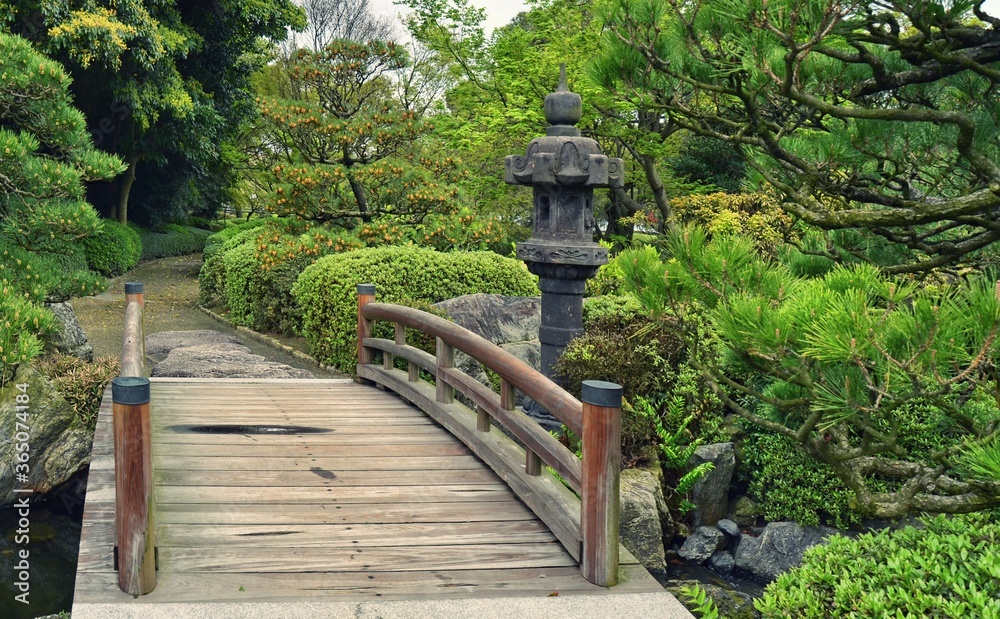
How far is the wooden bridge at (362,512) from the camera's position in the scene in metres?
3.60

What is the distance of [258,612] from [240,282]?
36.7ft

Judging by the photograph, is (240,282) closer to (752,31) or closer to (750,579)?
(750,579)

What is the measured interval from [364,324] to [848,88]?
5.51 m

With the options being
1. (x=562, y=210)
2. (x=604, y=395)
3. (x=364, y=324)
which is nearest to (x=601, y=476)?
(x=604, y=395)

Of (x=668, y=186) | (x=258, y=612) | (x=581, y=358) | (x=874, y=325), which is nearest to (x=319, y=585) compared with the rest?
(x=258, y=612)

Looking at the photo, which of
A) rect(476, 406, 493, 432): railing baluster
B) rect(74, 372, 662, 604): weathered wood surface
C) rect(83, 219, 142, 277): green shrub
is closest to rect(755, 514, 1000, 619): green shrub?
rect(74, 372, 662, 604): weathered wood surface

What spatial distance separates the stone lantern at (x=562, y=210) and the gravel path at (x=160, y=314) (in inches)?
147

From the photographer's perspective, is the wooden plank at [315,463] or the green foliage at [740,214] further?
the green foliage at [740,214]

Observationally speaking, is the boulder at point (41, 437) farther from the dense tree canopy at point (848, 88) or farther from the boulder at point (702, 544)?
the dense tree canopy at point (848, 88)

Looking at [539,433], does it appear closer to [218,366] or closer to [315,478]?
[315,478]

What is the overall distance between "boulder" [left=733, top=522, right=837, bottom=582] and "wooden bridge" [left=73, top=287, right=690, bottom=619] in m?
2.54

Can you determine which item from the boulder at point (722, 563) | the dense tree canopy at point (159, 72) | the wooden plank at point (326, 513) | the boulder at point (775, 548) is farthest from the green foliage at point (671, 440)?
the dense tree canopy at point (159, 72)

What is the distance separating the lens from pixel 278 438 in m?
6.12

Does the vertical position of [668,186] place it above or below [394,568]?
above
